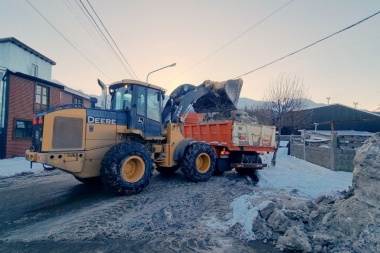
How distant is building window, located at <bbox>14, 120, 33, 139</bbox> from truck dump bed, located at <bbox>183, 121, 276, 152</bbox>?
1434 cm

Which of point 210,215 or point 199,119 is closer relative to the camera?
point 210,215

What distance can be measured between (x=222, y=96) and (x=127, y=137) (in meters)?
3.95

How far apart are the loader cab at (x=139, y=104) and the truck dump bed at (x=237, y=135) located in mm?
2454

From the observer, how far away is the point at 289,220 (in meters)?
4.46

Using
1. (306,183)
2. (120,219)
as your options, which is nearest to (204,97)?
(306,183)

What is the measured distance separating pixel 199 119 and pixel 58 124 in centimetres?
683

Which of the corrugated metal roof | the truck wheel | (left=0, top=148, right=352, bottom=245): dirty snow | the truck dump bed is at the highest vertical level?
the corrugated metal roof

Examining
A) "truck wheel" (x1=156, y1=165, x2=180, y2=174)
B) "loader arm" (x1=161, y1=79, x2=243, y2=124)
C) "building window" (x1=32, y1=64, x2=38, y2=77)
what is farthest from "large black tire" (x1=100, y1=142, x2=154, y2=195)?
"building window" (x1=32, y1=64, x2=38, y2=77)

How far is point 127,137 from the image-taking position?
7.51 m

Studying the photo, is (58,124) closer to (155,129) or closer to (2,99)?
(155,129)

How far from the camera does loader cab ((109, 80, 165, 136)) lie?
7.41 metres

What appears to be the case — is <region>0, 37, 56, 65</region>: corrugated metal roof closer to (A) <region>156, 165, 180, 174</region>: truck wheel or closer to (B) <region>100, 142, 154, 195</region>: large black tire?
(A) <region>156, 165, 180, 174</region>: truck wheel

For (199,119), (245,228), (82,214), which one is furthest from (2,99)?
(245,228)

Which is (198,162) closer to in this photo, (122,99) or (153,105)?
(153,105)
